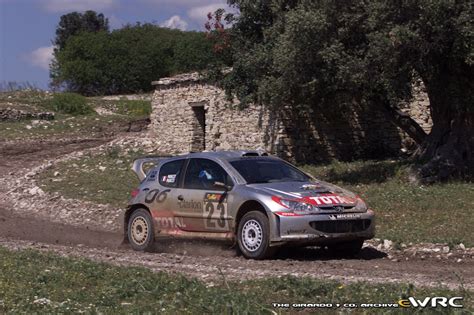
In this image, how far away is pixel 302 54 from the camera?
18.1m

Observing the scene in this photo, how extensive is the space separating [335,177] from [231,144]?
576 cm

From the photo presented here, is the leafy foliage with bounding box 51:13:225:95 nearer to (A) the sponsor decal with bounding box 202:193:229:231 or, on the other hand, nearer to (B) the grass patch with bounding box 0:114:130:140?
(B) the grass patch with bounding box 0:114:130:140

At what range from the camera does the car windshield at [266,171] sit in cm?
1267

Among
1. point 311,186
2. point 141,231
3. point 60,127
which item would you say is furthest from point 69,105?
point 311,186

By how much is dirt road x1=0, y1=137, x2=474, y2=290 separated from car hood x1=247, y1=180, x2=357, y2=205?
35.6 inches

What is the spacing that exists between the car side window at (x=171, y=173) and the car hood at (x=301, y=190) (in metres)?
1.64

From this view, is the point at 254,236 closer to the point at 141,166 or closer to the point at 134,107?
the point at 141,166

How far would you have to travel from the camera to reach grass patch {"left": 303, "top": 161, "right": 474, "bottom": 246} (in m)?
13.9

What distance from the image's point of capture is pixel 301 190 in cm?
1202

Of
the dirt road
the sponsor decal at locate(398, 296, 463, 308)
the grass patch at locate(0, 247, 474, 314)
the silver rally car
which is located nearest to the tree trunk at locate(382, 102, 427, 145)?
the dirt road

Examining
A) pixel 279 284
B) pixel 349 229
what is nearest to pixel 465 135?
pixel 349 229

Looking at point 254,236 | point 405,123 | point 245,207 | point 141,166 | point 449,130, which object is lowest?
point 254,236

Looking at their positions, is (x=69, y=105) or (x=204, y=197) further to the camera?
(x=69, y=105)

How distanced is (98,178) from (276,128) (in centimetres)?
538
